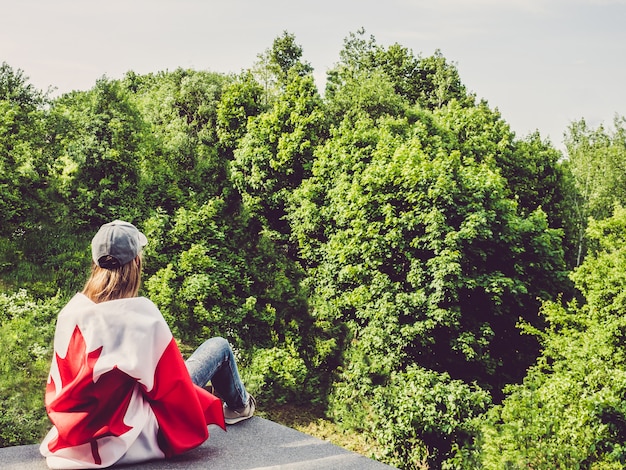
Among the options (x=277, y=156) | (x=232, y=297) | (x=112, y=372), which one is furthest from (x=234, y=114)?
(x=112, y=372)

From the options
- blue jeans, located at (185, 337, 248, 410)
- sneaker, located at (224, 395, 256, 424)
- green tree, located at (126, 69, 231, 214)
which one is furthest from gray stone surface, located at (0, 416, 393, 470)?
green tree, located at (126, 69, 231, 214)

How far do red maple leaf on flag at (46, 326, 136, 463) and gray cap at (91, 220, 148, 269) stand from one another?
0.36m

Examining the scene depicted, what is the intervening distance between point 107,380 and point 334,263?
1543cm

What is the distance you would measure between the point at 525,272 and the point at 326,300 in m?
6.00

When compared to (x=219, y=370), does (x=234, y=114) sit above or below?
above

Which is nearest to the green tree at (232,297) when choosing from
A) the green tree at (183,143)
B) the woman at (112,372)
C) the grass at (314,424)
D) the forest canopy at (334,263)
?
the forest canopy at (334,263)

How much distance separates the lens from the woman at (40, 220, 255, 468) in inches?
109

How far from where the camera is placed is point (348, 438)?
16844 mm

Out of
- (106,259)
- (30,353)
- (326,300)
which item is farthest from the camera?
(326,300)

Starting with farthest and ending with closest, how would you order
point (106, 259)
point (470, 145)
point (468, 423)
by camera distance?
point (470, 145), point (468, 423), point (106, 259)

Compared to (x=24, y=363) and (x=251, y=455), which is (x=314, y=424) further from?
(x=251, y=455)

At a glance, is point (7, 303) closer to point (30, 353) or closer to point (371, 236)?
point (30, 353)

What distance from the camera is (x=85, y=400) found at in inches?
109

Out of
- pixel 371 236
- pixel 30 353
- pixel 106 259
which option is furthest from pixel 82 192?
pixel 106 259
